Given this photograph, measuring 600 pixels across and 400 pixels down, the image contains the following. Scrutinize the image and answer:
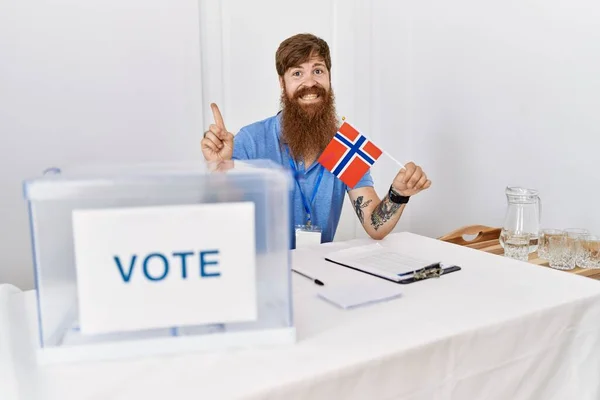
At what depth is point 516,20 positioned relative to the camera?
211 centimetres

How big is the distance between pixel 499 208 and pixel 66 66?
186 centimetres

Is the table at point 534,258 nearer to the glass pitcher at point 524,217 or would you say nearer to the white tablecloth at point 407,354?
the glass pitcher at point 524,217

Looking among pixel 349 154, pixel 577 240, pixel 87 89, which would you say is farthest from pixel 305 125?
pixel 577 240

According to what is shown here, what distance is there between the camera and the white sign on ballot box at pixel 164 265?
73cm

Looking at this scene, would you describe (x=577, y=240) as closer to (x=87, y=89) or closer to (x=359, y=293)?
(x=359, y=293)

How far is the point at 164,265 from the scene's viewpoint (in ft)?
2.45

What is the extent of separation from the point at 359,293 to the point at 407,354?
0.73ft

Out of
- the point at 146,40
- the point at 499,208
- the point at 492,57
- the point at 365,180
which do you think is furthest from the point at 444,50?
the point at 146,40

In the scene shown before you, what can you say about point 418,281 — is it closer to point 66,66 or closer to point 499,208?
point 499,208

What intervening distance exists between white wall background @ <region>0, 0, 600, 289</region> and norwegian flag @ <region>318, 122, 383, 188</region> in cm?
93

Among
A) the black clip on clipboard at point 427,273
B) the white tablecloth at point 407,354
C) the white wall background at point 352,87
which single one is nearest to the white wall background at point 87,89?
the white wall background at point 352,87

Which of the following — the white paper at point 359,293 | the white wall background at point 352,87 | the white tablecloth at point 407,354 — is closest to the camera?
the white tablecloth at point 407,354

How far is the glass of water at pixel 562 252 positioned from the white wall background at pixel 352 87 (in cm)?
42

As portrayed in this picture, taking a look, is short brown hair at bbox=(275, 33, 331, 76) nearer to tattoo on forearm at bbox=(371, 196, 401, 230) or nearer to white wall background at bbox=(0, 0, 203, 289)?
white wall background at bbox=(0, 0, 203, 289)
